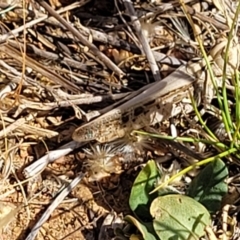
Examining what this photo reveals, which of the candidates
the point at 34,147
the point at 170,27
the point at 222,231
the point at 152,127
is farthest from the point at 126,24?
the point at 222,231

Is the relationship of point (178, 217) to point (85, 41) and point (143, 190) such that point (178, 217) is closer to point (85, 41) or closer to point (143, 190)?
point (143, 190)

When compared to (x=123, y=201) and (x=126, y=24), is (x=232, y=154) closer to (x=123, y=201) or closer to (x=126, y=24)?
(x=123, y=201)

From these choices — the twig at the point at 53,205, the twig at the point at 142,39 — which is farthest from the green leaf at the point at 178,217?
the twig at the point at 142,39

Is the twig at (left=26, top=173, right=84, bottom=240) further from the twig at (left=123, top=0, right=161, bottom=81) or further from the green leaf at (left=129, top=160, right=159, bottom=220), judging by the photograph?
the twig at (left=123, top=0, right=161, bottom=81)

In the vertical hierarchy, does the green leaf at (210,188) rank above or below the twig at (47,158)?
below

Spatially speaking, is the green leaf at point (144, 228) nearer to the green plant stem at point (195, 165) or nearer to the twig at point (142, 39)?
the green plant stem at point (195, 165)

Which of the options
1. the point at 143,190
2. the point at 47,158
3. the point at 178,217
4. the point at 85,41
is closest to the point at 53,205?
the point at 47,158

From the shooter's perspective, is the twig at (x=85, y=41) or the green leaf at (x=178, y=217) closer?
the green leaf at (x=178, y=217)
